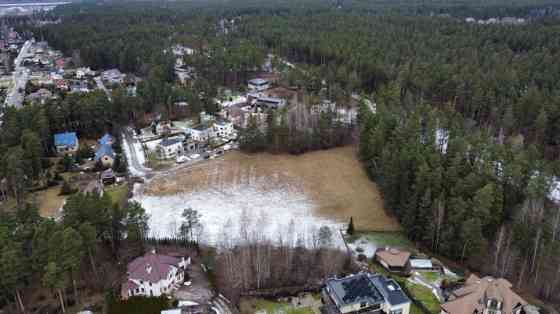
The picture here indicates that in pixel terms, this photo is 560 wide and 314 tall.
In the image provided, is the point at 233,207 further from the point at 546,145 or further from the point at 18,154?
the point at 546,145

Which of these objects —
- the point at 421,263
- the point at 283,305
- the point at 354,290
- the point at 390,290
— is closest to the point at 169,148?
the point at 283,305

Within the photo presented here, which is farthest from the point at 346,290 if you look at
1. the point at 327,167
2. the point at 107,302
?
the point at 327,167

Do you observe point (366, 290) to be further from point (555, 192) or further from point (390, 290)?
point (555, 192)

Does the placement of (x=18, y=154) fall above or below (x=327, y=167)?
above

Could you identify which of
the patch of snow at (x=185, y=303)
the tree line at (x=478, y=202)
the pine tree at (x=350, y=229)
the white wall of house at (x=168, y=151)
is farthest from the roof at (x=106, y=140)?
the pine tree at (x=350, y=229)

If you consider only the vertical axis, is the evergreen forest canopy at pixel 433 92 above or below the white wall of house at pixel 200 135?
above

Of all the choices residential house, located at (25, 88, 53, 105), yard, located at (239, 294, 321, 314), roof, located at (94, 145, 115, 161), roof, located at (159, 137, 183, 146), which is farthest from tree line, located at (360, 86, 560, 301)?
residential house, located at (25, 88, 53, 105)

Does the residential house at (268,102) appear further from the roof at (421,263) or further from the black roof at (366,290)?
the black roof at (366,290)
